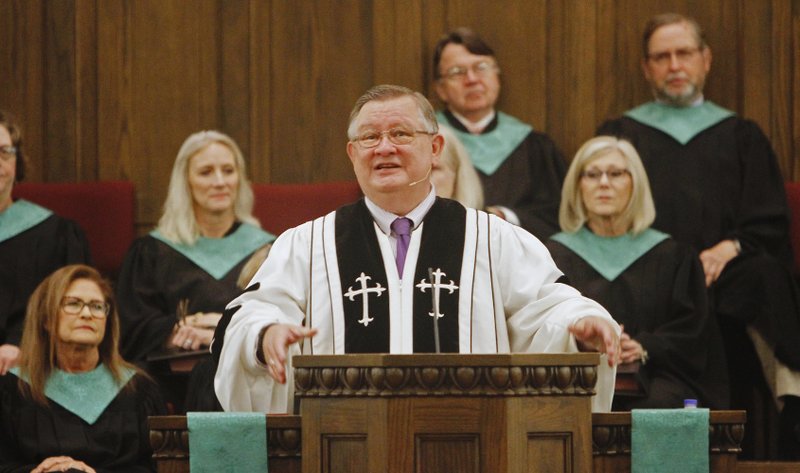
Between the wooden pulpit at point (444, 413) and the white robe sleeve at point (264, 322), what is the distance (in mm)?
610

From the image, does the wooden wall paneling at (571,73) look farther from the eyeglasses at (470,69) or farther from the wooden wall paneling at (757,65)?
the wooden wall paneling at (757,65)

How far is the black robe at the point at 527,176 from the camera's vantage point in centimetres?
687

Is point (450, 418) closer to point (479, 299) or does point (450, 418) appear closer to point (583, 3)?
point (479, 299)

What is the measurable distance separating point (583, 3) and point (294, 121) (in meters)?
1.66

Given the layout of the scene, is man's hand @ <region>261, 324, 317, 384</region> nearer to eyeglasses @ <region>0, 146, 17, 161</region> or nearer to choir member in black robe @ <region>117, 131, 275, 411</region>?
choir member in black robe @ <region>117, 131, 275, 411</region>

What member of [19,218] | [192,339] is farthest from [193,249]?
[19,218]

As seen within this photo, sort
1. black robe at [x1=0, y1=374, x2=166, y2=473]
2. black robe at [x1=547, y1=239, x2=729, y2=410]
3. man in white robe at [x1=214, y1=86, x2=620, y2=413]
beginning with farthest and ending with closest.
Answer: black robe at [x1=547, y1=239, x2=729, y2=410] < black robe at [x1=0, y1=374, x2=166, y2=473] < man in white robe at [x1=214, y1=86, x2=620, y2=413]

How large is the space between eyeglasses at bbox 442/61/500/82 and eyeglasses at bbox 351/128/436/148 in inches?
118

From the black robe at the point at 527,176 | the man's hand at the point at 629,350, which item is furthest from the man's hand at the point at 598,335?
the black robe at the point at 527,176

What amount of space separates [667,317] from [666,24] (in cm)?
169

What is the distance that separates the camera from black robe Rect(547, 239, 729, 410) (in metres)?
5.69

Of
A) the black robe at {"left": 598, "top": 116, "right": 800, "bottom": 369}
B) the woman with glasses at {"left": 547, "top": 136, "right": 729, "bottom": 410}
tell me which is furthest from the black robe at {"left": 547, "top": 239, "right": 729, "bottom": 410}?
the black robe at {"left": 598, "top": 116, "right": 800, "bottom": 369}

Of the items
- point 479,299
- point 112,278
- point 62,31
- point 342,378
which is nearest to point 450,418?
point 342,378

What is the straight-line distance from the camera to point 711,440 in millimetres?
3191
